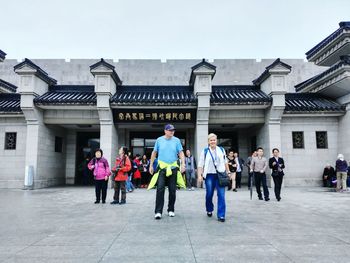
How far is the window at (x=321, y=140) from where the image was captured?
13.8 metres

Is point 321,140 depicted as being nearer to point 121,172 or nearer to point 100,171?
point 121,172

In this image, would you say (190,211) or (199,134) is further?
(199,134)

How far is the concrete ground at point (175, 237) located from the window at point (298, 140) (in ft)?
27.9

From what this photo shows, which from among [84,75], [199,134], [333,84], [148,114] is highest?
[84,75]

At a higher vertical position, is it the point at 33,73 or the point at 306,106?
the point at 33,73

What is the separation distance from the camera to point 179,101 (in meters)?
13.2

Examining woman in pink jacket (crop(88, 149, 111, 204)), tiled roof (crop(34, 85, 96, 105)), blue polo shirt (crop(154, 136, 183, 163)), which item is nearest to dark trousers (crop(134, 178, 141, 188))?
tiled roof (crop(34, 85, 96, 105))

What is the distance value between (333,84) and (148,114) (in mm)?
9439

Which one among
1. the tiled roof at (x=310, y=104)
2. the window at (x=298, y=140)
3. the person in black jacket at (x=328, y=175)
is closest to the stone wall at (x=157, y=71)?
the tiled roof at (x=310, y=104)

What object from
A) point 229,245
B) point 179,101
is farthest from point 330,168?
point 229,245

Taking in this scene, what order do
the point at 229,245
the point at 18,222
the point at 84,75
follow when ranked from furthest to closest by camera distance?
the point at 84,75 < the point at 18,222 < the point at 229,245

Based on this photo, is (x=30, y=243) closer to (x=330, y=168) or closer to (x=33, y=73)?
(x=33, y=73)

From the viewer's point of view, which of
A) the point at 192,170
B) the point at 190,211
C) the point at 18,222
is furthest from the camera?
the point at 192,170

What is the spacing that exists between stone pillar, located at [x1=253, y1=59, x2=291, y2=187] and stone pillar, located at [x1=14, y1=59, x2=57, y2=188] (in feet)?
38.2
